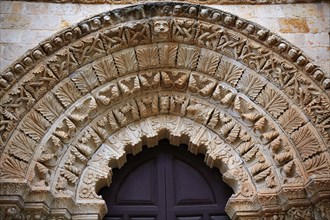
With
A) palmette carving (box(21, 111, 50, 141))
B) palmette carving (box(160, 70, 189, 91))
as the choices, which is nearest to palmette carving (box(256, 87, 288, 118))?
palmette carving (box(160, 70, 189, 91))

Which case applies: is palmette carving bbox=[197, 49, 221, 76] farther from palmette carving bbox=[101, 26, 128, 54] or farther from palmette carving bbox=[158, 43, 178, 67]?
palmette carving bbox=[101, 26, 128, 54]

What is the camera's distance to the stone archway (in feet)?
11.0

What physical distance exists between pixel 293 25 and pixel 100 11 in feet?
6.31

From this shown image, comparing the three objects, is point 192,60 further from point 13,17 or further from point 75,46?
point 13,17

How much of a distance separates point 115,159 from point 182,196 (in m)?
0.73

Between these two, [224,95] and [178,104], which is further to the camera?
[178,104]

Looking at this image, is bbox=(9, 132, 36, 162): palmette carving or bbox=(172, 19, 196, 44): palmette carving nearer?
bbox=(9, 132, 36, 162): palmette carving

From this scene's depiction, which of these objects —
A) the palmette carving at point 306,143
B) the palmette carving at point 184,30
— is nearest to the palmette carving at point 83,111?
the palmette carving at point 184,30

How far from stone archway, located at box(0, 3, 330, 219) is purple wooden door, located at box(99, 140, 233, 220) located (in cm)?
14

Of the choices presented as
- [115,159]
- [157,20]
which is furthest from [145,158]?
[157,20]

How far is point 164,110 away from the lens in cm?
407

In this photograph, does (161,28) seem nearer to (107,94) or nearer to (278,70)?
(107,94)

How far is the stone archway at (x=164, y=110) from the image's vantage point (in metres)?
3.35

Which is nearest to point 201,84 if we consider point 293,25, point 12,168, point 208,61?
point 208,61
